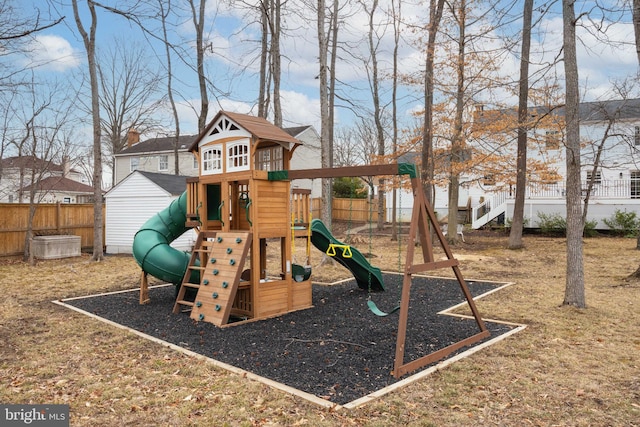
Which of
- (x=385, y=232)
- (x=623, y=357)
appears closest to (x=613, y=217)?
(x=385, y=232)

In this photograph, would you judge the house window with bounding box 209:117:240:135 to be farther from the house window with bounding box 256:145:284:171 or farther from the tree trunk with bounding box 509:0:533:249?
the tree trunk with bounding box 509:0:533:249

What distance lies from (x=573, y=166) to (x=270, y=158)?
5.28 meters

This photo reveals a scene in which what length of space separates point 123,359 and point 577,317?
266 inches

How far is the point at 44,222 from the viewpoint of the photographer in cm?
1675

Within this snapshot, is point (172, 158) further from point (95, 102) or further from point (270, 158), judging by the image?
point (270, 158)

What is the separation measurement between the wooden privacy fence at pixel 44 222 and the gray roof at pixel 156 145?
14.8m

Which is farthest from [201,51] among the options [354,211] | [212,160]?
[354,211]

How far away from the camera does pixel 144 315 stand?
7926 mm

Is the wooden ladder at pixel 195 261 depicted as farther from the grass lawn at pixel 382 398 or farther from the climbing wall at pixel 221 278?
the grass lawn at pixel 382 398

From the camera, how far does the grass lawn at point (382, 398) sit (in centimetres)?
397

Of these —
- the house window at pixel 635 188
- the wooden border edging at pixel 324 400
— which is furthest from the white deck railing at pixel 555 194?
the wooden border edging at pixel 324 400

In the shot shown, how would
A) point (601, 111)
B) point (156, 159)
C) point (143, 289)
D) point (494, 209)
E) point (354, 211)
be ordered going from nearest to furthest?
1. point (143, 289)
2. point (601, 111)
3. point (494, 209)
4. point (156, 159)
5. point (354, 211)

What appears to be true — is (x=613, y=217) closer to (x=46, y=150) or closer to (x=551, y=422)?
(x=551, y=422)

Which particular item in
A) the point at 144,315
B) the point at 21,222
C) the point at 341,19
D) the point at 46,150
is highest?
the point at 341,19
